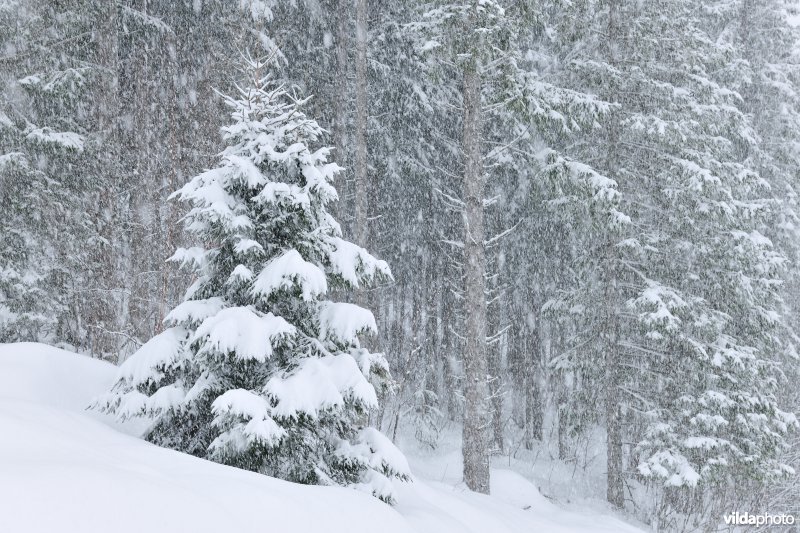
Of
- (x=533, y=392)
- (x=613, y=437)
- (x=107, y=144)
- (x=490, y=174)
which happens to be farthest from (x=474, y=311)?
(x=533, y=392)

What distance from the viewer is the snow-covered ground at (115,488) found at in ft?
9.80

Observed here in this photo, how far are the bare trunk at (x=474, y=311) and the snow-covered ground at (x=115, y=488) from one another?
3.85 m

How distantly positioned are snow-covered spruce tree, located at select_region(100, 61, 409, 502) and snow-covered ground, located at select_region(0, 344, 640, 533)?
0.56m

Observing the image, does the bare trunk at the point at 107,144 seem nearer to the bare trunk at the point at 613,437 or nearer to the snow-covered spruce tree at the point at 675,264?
the snow-covered spruce tree at the point at 675,264

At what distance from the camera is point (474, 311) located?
1094 centimetres

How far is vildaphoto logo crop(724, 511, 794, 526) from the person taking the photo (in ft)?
34.6

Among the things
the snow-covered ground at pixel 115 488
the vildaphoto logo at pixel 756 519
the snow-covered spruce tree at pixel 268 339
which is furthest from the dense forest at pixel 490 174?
the snow-covered spruce tree at pixel 268 339

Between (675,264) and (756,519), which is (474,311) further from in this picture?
(675,264)

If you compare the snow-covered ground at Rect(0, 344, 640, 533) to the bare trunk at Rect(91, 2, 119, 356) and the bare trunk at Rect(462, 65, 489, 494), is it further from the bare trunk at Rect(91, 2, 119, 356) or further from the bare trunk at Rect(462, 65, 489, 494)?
the bare trunk at Rect(91, 2, 119, 356)

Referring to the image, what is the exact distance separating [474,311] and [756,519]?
19.0 ft

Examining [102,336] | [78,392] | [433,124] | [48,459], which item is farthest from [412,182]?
[48,459]


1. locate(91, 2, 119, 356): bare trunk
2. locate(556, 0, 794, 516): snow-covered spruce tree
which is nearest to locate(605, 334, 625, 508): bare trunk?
locate(556, 0, 794, 516): snow-covered spruce tree

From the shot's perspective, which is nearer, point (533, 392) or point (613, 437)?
point (613, 437)

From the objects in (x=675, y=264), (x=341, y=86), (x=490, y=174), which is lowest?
(x=675, y=264)
